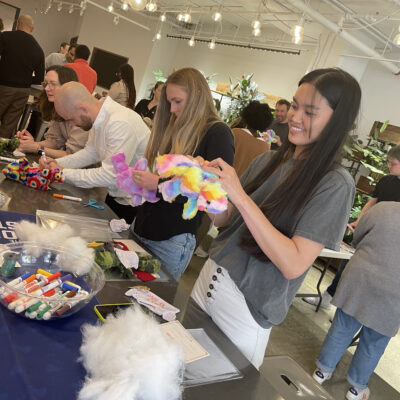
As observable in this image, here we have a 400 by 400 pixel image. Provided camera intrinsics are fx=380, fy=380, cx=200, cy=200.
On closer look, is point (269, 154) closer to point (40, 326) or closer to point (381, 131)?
point (40, 326)

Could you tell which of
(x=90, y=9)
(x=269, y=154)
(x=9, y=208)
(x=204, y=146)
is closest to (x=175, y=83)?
(x=204, y=146)

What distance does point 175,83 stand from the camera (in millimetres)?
1754

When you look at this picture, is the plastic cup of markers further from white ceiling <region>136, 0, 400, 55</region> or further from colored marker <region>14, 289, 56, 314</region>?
white ceiling <region>136, 0, 400, 55</region>

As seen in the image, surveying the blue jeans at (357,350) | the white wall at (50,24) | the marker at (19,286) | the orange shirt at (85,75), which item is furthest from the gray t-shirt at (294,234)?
the white wall at (50,24)

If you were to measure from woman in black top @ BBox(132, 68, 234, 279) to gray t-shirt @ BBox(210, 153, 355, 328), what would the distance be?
39cm

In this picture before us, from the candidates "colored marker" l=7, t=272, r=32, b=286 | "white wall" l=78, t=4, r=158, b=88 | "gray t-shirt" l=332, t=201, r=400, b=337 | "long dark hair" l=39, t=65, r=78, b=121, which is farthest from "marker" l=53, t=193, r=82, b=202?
"white wall" l=78, t=4, r=158, b=88

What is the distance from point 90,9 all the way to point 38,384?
12.4m

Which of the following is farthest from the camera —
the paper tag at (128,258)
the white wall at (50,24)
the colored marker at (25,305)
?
the white wall at (50,24)

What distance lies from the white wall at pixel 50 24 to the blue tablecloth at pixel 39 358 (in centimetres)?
1312

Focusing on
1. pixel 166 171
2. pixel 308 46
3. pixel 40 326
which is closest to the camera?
pixel 40 326

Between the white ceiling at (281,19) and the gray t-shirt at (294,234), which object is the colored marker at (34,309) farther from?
the white ceiling at (281,19)

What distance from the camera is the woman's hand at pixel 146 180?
1609 mm

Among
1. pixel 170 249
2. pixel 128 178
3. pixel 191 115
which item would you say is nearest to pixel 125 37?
pixel 191 115

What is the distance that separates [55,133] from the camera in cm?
281
